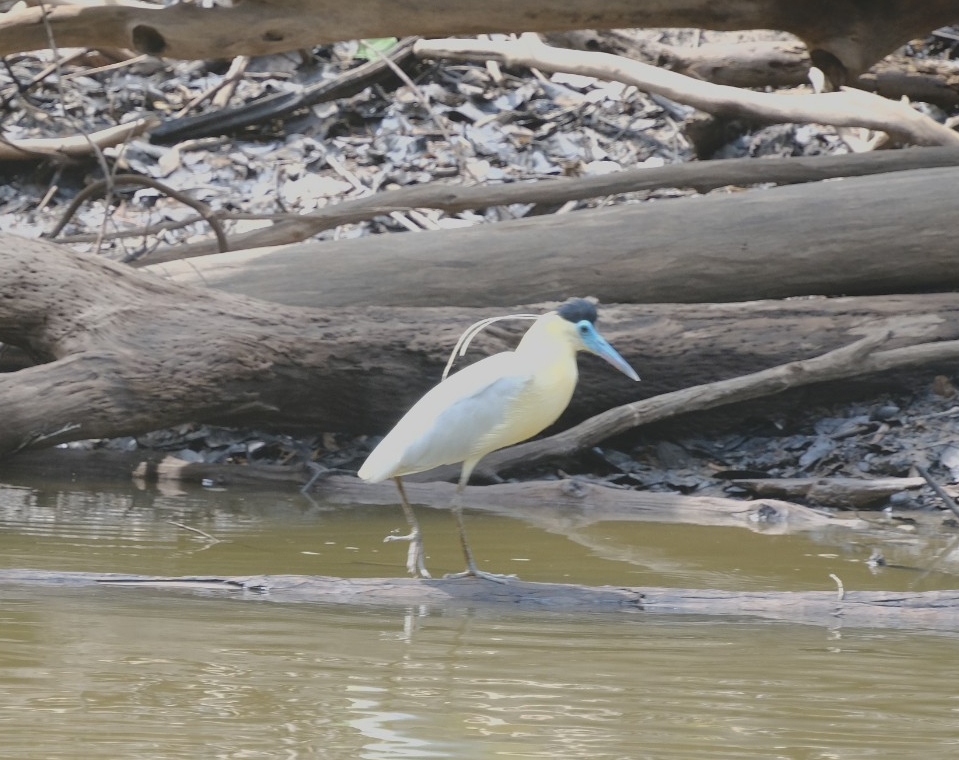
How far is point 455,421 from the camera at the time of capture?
16.8 ft

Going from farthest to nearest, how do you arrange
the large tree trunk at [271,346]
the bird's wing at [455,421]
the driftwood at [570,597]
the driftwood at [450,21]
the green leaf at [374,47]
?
1. the green leaf at [374,47]
2. the driftwood at [450,21]
3. the large tree trunk at [271,346]
4. the bird's wing at [455,421]
5. the driftwood at [570,597]

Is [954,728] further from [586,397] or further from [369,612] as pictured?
[586,397]

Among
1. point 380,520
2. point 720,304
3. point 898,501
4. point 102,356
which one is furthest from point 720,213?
point 102,356

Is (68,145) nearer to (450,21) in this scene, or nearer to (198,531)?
(450,21)

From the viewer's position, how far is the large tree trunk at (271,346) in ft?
23.5

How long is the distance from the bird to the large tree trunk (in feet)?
7.67

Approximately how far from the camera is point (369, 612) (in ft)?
14.4

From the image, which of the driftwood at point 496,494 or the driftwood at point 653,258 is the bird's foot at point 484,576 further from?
the driftwood at point 653,258

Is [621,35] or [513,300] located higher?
[621,35]

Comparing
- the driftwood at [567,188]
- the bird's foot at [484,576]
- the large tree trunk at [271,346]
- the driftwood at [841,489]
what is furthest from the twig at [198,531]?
the driftwood at [567,188]

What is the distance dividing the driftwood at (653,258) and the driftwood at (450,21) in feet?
3.11

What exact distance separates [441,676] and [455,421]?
161cm

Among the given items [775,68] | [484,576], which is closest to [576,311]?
[484,576]

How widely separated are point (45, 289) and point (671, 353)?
3.49 m
